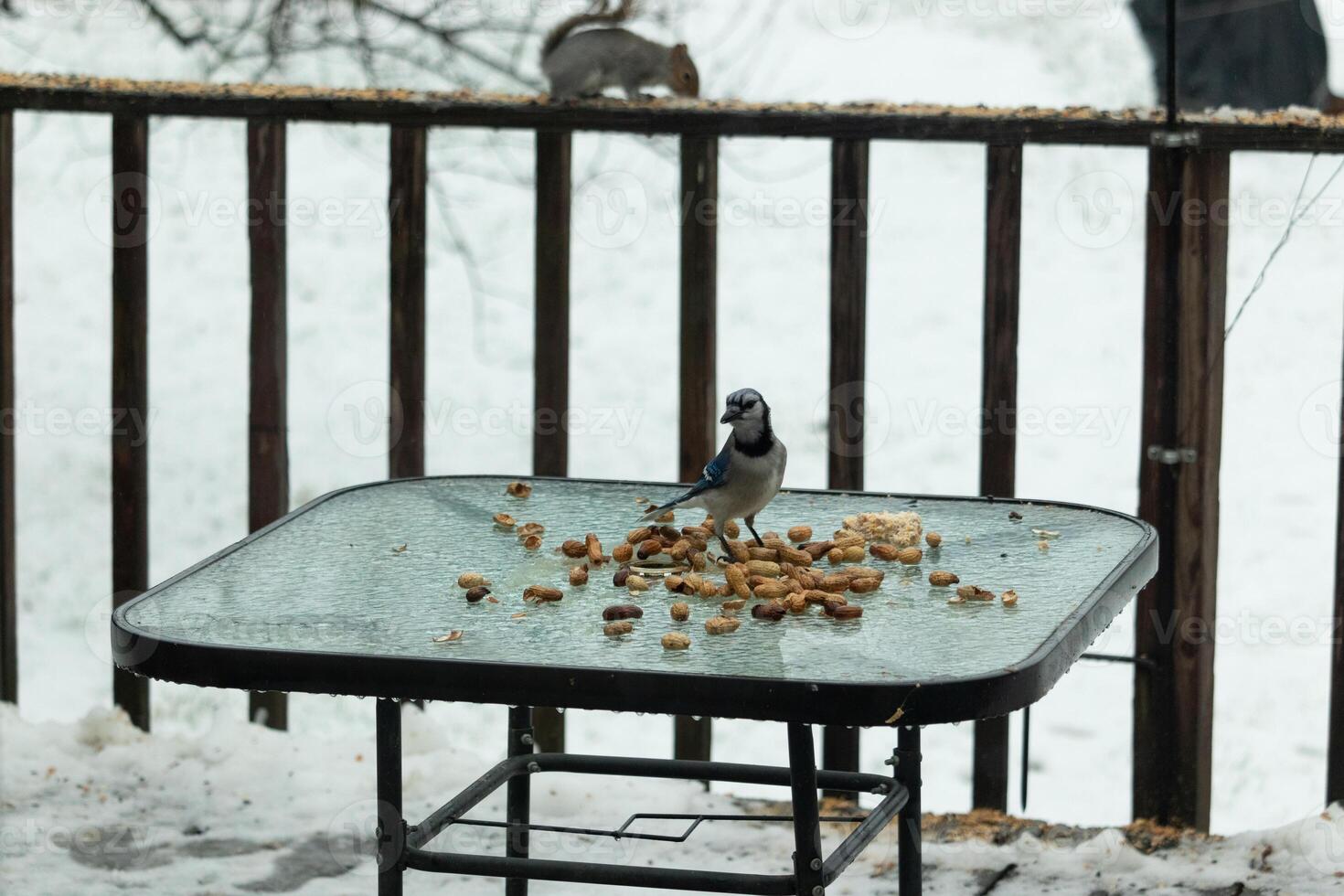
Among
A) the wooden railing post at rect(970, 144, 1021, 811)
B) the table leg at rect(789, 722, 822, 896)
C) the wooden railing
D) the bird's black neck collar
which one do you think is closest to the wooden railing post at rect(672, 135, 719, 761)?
the wooden railing

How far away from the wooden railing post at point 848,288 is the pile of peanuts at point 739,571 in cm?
78

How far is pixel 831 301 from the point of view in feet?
11.3

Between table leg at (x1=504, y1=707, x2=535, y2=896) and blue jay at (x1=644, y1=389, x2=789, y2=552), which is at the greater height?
blue jay at (x1=644, y1=389, x2=789, y2=552)

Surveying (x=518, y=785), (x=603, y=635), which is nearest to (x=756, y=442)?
(x=603, y=635)

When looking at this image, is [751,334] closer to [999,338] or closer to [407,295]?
[407,295]

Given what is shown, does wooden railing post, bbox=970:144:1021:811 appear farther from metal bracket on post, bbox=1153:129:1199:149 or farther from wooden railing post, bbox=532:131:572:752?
wooden railing post, bbox=532:131:572:752

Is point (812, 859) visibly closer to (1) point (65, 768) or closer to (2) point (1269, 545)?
(1) point (65, 768)

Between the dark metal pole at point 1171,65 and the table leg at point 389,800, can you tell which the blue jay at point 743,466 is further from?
the dark metal pole at point 1171,65

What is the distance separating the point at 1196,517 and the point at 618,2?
6.51ft

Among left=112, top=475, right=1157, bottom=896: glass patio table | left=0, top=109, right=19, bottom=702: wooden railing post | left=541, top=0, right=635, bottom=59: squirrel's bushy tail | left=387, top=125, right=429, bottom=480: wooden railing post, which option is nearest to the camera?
left=112, top=475, right=1157, bottom=896: glass patio table

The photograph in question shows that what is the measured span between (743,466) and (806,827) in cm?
48

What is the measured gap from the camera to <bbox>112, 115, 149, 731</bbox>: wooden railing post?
357 centimetres

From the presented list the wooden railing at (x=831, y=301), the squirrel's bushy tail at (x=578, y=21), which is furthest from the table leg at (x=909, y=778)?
the squirrel's bushy tail at (x=578, y=21)

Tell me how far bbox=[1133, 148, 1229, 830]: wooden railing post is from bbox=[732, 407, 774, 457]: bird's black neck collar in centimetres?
123
